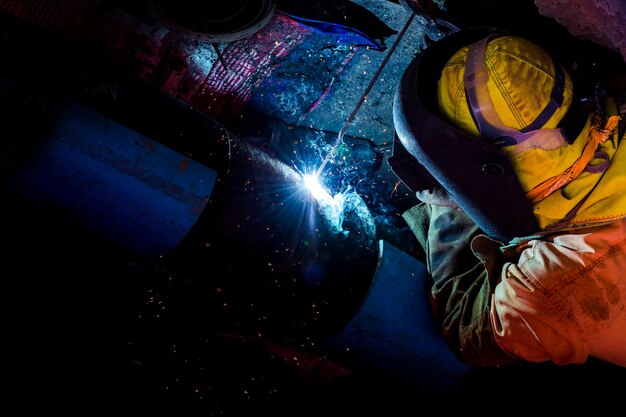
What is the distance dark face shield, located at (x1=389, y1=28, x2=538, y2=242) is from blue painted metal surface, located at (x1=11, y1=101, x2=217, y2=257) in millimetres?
1118

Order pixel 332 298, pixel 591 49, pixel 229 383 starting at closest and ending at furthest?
pixel 332 298
pixel 591 49
pixel 229 383

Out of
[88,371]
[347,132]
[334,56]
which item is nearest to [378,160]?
[347,132]

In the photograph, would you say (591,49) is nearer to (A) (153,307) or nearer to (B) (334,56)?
(B) (334,56)

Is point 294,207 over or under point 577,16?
under

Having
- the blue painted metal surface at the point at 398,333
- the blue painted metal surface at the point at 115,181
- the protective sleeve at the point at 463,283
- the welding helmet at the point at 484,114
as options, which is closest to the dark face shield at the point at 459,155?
the welding helmet at the point at 484,114

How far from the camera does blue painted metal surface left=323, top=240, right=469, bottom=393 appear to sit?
7.93ft

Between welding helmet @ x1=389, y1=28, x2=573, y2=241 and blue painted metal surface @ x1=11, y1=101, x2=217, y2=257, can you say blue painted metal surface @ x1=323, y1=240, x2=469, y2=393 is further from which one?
blue painted metal surface @ x1=11, y1=101, x2=217, y2=257

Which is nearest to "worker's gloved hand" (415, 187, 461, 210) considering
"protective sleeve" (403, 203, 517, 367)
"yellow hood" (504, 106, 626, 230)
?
"protective sleeve" (403, 203, 517, 367)

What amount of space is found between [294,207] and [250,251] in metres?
0.38

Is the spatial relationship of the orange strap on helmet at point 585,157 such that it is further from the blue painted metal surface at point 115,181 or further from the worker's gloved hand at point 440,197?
the blue painted metal surface at point 115,181

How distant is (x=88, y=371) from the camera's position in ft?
8.93

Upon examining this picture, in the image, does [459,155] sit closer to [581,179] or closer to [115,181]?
[581,179]

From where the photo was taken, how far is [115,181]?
1518 mm

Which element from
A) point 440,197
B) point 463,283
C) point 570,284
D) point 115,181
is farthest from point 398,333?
point 115,181
